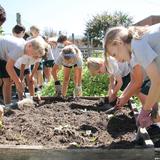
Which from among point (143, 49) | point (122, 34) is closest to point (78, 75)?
point (122, 34)

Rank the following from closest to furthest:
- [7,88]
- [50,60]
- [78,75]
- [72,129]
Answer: [72,129] → [7,88] → [78,75] → [50,60]

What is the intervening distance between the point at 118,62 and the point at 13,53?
5.83 ft

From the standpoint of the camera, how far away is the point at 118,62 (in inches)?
266

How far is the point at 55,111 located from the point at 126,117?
1226 millimetres

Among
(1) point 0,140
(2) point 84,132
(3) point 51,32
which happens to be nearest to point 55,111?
(2) point 84,132

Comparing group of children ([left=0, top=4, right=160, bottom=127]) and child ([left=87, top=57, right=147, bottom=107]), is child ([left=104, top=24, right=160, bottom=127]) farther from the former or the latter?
child ([left=87, top=57, right=147, bottom=107])

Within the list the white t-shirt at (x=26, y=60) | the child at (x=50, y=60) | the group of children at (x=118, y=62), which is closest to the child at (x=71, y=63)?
the group of children at (x=118, y=62)

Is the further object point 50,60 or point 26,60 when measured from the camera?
point 50,60

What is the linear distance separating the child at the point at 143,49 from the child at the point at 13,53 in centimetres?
259

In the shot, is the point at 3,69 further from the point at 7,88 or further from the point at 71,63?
the point at 71,63

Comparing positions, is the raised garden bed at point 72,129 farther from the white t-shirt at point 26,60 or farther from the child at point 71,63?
the child at point 71,63

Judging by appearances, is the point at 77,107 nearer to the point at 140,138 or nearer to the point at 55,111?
the point at 55,111

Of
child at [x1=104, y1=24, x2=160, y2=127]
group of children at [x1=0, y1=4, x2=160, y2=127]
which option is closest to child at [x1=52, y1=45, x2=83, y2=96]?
group of children at [x1=0, y1=4, x2=160, y2=127]

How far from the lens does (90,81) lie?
33.5ft
